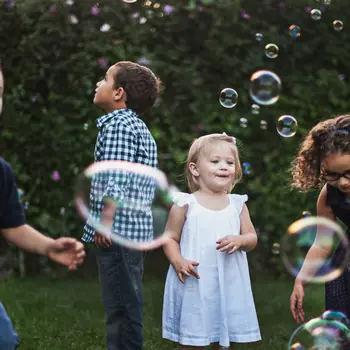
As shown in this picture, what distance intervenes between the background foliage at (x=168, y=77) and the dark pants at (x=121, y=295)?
3.01 m

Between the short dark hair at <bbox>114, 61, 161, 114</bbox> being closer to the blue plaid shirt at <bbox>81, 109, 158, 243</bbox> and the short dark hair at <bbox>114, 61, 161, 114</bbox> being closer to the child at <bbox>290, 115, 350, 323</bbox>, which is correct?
the blue plaid shirt at <bbox>81, 109, 158, 243</bbox>

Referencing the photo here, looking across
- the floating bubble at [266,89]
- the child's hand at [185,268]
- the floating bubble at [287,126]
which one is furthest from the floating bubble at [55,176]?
the child's hand at [185,268]

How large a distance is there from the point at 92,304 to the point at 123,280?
193 cm

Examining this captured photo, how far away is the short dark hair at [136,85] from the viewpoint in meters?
3.73

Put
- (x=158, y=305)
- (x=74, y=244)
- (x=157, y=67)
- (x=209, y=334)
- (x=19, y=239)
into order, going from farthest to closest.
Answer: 1. (x=157, y=67)
2. (x=158, y=305)
3. (x=209, y=334)
4. (x=19, y=239)
5. (x=74, y=244)

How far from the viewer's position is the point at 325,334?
3.07 m

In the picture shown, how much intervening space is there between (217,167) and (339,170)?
2.06ft

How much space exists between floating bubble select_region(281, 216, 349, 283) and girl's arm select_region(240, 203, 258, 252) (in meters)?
0.20

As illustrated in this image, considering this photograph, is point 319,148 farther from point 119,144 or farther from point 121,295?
point 121,295

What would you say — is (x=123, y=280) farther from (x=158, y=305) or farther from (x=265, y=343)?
(x=158, y=305)

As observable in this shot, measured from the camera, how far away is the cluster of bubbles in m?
3.03

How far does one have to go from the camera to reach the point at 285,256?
11.4 ft

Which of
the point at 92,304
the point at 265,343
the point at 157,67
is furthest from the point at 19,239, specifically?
the point at 157,67

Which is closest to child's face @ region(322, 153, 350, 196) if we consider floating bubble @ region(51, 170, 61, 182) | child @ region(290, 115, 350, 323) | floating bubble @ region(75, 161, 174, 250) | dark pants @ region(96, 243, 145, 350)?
child @ region(290, 115, 350, 323)
